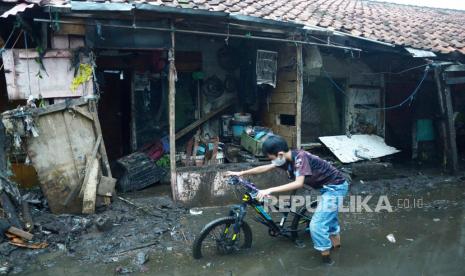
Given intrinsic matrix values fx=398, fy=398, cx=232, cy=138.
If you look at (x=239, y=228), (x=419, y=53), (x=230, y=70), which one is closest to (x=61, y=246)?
(x=239, y=228)

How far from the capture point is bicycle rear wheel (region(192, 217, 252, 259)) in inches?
190

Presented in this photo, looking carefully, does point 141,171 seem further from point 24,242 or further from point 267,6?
point 267,6

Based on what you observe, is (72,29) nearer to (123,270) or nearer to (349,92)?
(123,270)

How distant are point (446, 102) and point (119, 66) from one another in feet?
24.9

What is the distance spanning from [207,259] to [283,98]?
467cm

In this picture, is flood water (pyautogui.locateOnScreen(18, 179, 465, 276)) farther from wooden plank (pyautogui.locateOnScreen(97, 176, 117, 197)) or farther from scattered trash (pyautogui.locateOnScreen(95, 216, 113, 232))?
wooden plank (pyautogui.locateOnScreen(97, 176, 117, 197))

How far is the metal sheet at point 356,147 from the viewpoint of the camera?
954 cm

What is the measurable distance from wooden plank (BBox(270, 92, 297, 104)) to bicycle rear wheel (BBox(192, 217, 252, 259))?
3.88 metres

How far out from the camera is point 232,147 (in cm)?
881

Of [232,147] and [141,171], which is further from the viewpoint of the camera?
[232,147]

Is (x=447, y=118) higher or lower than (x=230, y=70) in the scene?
lower

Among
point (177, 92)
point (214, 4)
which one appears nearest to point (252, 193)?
point (214, 4)

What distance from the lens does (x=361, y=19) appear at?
10.5m

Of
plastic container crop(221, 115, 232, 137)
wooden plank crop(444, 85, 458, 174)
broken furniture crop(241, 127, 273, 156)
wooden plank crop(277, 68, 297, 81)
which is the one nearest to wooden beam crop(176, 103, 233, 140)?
plastic container crop(221, 115, 232, 137)
